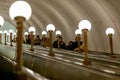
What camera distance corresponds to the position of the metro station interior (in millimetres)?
3191

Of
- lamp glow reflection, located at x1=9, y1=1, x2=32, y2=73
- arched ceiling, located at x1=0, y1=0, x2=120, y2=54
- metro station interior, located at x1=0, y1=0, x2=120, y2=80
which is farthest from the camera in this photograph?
arched ceiling, located at x1=0, y1=0, x2=120, y2=54

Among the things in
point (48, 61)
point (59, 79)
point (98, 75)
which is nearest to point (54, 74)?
point (59, 79)

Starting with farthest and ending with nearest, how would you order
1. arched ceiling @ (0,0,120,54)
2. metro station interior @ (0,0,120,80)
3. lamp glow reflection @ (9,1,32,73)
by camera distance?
arched ceiling @ (0,0,120,54), metro station interior @ (0,0,120,80), lamp glow reflection @ (9,1,32,73)

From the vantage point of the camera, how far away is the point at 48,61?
564cm

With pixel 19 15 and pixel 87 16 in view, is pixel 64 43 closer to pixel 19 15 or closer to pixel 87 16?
pixel 87 16

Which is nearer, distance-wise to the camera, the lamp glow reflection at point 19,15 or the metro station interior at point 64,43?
the lamp glow reflection at point 19,15

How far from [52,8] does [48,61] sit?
11.4 meters

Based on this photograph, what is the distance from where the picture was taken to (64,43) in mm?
12227

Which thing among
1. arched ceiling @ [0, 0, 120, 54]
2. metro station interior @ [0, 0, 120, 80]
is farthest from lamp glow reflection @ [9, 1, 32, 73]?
arched ceiling @ [0, 0, 120, 54]

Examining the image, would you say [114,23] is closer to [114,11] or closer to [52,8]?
[114,11]

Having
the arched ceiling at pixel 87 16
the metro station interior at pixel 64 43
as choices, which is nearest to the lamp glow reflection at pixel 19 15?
the metro station interior at pixel 64 43

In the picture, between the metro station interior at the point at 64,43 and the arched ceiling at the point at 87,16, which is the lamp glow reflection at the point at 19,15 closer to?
the metro station interior at the point at 64,43

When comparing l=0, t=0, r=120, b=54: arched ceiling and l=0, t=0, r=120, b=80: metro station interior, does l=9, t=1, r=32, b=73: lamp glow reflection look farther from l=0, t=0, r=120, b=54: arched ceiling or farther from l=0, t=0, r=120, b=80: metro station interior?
l=0, t=0, r=120, b=54: arched ceiling

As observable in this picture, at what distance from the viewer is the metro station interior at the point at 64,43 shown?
126 inches
